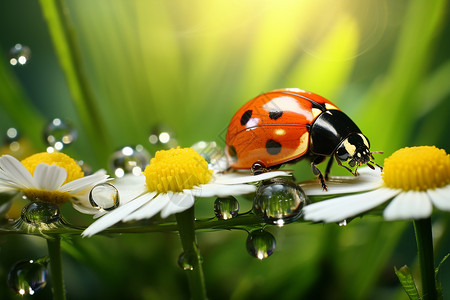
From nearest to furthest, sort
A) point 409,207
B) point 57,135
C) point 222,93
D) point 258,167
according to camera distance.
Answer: point 409,207 < point 258,167 < point 57,135 < point 222,93

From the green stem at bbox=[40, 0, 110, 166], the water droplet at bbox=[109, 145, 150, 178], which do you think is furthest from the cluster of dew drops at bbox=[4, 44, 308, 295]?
the green stem at bbox=[40, 0, 110, 166]

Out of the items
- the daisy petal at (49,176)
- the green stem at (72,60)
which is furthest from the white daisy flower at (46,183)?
the green stem at (72,60)

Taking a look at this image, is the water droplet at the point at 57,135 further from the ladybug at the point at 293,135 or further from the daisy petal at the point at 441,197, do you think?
the daisy petal at the point at 441,197

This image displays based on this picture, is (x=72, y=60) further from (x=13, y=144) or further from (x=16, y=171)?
(x=16, y=171)

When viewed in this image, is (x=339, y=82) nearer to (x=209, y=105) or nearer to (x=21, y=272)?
(x=209, y=105)

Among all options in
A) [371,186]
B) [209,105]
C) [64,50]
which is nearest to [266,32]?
[209,105]

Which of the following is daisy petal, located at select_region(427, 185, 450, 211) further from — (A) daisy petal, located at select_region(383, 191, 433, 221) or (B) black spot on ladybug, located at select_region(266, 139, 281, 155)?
(B) black spot on ladybug, located at select_region(266, 139, 281, 155)

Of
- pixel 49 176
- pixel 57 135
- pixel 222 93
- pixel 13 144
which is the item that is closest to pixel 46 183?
pixel 49 176
